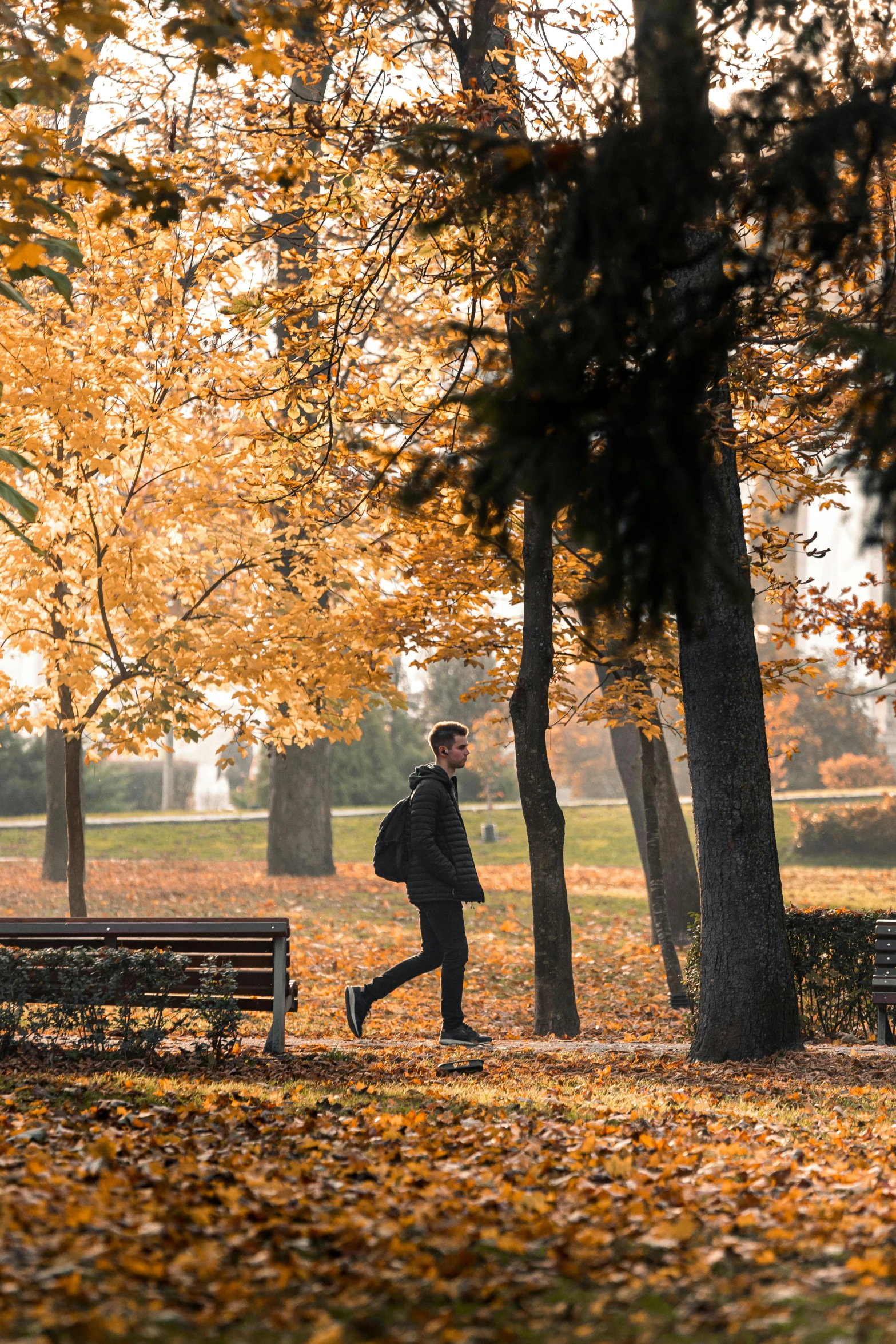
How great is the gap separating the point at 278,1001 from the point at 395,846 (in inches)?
46.3

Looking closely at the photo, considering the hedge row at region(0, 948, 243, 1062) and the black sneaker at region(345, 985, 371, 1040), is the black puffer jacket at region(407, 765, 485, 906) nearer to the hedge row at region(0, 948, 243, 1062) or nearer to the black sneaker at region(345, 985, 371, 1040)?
the black sneaker at region(345, 985, 371, 1040)

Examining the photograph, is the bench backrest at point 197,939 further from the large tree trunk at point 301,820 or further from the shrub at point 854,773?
the shrub at point 854,773

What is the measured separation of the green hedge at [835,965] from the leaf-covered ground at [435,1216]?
2.51 meters

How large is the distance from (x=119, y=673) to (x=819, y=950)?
6141 mm

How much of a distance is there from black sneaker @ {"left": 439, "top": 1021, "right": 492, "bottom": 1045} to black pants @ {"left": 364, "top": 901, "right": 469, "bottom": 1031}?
3 cm

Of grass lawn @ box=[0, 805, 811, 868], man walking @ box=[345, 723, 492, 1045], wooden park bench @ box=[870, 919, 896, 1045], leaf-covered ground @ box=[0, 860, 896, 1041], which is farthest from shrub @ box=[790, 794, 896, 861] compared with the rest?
man walking @ box=[345, 723, 492, 1045]

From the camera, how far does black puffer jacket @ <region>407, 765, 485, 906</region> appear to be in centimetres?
736

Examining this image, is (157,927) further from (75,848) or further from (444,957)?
(75,848)

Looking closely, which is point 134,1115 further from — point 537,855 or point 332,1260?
point 537,855

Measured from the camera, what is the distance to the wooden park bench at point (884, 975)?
7938mm

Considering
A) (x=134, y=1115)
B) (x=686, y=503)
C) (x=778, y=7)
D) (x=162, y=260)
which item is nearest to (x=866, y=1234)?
(x=686, y=503)

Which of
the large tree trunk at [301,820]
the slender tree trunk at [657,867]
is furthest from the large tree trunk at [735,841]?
the large tree trunk at [301,820]

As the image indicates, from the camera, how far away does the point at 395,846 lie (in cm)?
757

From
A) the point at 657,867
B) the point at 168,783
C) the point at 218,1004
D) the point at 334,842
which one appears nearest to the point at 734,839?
the point at 218,1004
